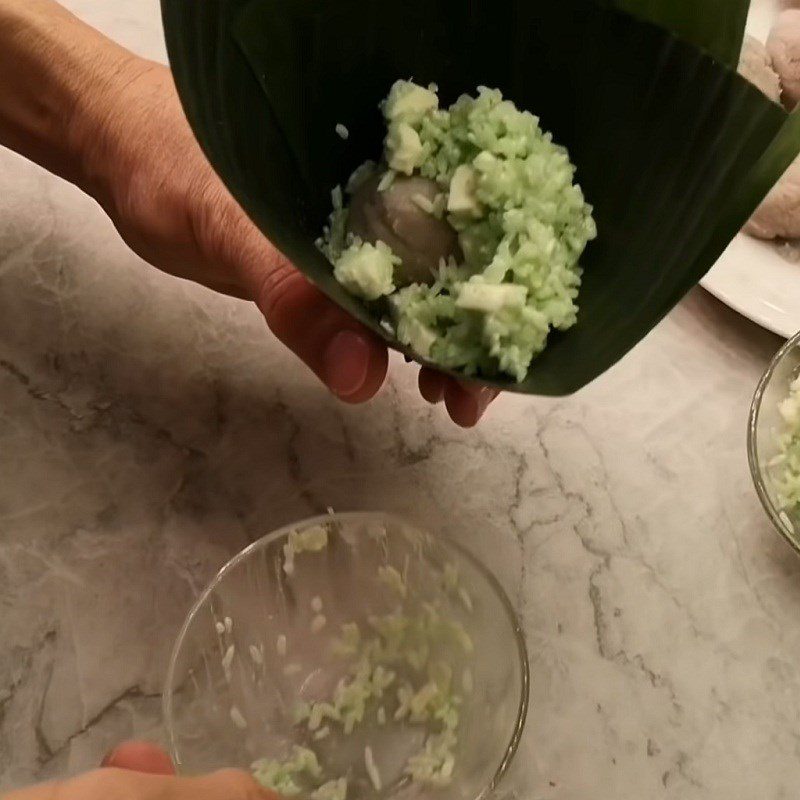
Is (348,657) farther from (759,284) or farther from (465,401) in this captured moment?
(759,284)

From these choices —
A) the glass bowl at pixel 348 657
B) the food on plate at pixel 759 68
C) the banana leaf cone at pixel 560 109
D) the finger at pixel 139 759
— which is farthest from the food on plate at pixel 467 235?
the food on plate at pixel 759 68

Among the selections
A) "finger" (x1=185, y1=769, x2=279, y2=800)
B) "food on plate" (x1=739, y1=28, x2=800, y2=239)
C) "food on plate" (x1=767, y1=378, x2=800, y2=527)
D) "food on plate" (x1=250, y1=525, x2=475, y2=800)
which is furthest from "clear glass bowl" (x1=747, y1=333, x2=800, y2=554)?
"finger" (x1=185, y1=769, x2=279, y2=800)

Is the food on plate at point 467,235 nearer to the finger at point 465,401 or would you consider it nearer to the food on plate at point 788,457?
the finger at point 465,401

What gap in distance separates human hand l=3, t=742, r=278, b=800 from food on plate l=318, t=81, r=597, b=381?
0.91ft

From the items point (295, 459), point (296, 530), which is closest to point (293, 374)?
point (295, 459)

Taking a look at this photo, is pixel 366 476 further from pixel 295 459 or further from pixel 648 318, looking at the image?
pixel 648 318

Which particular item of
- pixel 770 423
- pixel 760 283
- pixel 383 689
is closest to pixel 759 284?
pixel 760 283

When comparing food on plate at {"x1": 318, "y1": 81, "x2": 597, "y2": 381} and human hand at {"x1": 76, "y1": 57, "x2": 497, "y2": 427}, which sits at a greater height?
food on plate at {"x1": 318, "y1": 81, "x2": 597, "y2": 381}

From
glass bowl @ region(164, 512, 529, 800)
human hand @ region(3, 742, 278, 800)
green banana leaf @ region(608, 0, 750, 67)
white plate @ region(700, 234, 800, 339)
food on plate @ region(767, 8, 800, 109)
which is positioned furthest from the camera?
food on plate @ region(767, 8, 800, 109)

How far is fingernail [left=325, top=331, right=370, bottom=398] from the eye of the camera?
0.65 m

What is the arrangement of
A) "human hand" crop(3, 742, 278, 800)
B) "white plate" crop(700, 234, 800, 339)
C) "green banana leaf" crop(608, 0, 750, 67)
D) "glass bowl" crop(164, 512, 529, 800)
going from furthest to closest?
"white plate" crop(700, 234, 800, 339), "glass bowl" crop(164, 512, 529, 800), "green banana leaf" crop(608, 0, 750, 67), "human hand" crop(3, 742, 278, 800)

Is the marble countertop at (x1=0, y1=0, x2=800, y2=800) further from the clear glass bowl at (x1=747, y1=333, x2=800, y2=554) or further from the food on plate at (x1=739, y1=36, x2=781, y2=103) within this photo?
the food on plate at (x1=739, y1=36, x2=781, y2=103)

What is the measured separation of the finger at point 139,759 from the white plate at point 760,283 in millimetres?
618

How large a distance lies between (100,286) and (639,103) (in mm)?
552
